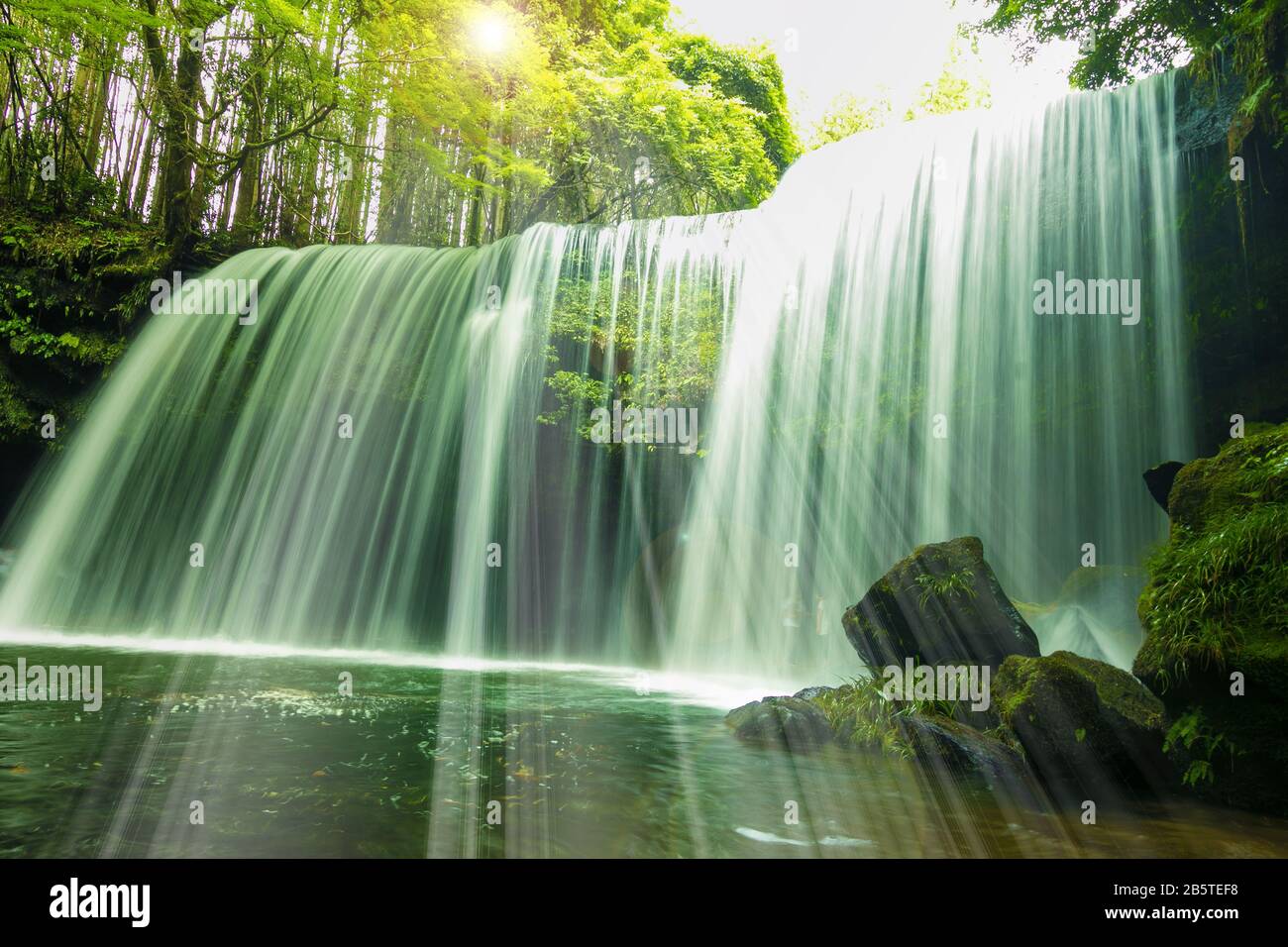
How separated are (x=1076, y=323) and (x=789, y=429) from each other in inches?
158

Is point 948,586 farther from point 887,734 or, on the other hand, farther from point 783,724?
point 783,724

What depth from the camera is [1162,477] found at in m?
7.49

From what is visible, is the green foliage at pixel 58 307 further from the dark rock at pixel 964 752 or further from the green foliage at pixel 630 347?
the dark rock at pixel 964 752

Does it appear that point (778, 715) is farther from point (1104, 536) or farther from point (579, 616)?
point (1104, 536)

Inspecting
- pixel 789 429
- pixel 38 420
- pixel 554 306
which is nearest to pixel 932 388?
pixel 789 429

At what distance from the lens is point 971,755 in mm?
4969

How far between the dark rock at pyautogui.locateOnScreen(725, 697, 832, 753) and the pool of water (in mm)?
204

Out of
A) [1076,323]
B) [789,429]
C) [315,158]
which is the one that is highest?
[315,158]

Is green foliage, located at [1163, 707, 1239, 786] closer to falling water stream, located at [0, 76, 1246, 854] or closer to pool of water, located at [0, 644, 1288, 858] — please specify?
pool of water, located at [0, 644, 1288, 858]

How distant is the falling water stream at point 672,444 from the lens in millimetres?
10078

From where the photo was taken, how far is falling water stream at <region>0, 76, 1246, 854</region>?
1008 centimetres

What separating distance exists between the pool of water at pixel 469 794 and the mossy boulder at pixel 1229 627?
15.5 inches

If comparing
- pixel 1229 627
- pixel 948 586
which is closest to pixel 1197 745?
pixel 1229 627

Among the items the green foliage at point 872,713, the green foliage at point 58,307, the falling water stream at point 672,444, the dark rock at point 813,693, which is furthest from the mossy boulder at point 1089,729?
the green foliage at point 58,307
